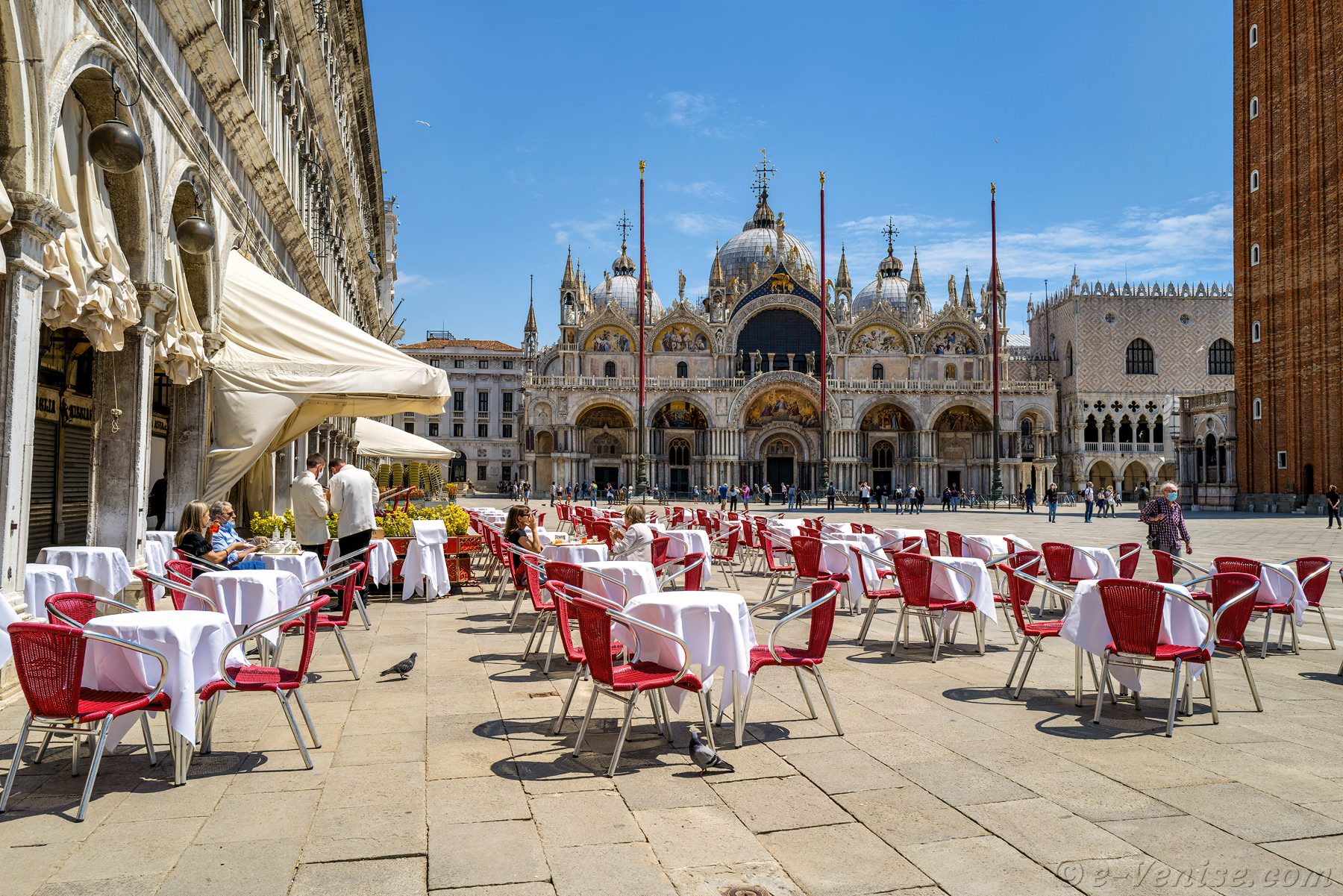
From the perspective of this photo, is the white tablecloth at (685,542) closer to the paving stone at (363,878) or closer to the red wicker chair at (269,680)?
the red wicker chair at (269,680)

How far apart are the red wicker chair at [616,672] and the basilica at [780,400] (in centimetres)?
4715

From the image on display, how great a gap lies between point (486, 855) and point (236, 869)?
3.06ft

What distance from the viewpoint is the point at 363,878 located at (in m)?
3.45

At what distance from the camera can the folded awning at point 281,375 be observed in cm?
1010

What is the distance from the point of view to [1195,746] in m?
5.20

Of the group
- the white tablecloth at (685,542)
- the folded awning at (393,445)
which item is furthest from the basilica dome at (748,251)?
the white tablecloth at (685,542)

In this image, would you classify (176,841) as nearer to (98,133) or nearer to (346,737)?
(346,737)

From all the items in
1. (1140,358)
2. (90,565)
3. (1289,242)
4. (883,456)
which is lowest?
(90,565)

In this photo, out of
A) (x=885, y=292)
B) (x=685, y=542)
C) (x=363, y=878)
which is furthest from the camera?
(x=885, y=292)

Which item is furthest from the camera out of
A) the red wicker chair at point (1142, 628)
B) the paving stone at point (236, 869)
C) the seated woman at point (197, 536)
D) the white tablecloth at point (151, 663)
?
the seated woman at point (197, 536)

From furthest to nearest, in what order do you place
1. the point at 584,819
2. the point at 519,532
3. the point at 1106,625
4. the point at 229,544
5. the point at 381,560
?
A: the point at 381,560 < the point at 519,532 < the point at 229,544 < the point at 1106,625 < the point at 584,819

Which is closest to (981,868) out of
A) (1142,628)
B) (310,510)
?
(1142,628)

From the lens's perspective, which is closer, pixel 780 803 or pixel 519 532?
pixel 780 803

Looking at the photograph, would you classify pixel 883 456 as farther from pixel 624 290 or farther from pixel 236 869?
pixel 236 869
